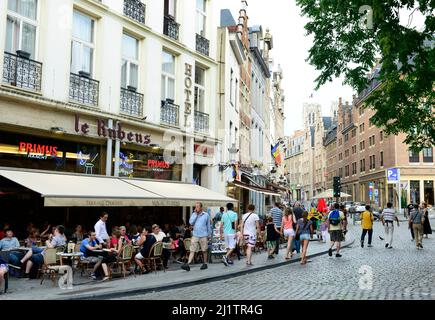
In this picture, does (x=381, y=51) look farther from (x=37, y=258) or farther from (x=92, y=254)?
A: (x=37, y=258)

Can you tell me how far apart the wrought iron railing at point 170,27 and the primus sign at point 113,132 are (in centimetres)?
433

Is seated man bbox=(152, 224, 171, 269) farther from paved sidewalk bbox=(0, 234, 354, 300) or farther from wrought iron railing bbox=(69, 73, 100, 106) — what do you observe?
wrought iron railing bbox=(69, 73, 100, 106)

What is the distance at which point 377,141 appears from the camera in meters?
66.6

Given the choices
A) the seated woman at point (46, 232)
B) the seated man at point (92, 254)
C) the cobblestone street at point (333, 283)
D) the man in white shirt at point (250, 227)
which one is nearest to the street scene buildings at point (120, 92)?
the seated woman at point (46, 232)

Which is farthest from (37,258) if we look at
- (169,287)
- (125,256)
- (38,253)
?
(169,287)

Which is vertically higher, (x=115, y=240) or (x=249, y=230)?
(x=249, y=230)

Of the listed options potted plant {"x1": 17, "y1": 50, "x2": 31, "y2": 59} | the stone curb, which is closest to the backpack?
the stone curb

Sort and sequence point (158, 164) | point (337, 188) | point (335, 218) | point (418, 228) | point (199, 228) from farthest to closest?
point (337, 188) < point (158, 164) < point (418, 228) < point (335, 218) < point (199, 228)

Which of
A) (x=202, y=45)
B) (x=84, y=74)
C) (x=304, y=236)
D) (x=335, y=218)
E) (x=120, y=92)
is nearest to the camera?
(x=304, y=236)

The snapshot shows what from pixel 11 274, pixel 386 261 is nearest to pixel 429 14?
pixel 386 261

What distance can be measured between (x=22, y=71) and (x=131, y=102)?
4620 millimetres

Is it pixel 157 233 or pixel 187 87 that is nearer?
pixel 157 233

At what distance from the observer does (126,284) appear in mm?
10477

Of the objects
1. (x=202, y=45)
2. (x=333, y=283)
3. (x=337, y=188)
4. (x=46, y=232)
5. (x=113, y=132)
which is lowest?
(x=333, y=283)
